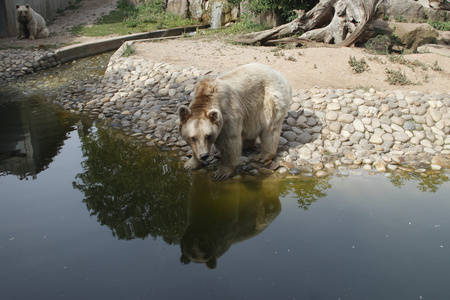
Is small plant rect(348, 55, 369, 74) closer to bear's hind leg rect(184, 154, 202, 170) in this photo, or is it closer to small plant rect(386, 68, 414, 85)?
small plant rect(386, 68, 414, 85)

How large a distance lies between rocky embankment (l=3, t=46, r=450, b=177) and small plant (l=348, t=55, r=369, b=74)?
6.11 feet

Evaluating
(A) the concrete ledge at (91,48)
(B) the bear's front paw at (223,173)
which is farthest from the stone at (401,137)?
(A) the concrete ledge at (91,48)

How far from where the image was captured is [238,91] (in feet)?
20.6

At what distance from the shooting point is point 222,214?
5785 mm

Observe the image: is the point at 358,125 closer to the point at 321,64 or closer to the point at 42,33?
the point at 321,64

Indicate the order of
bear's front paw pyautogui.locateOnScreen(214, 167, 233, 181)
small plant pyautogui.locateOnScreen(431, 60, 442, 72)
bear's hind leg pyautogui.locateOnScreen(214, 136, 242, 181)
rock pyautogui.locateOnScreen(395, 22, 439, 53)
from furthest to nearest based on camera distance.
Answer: rock pyautogui.locateOnScreen(395, 22, 439, 53), small plant pyautogui.locateOnScreen(431, 60, 442, 72), bear's front paw pyautogui.locateOnScreen(214, 167, 233, 181), bear's hind leg pyautogui.locateOnScreen(214, 136, 242, 181)

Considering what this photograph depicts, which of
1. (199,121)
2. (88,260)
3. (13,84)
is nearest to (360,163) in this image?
(199,121)

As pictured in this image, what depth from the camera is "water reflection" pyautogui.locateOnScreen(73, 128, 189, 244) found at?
18.2ft

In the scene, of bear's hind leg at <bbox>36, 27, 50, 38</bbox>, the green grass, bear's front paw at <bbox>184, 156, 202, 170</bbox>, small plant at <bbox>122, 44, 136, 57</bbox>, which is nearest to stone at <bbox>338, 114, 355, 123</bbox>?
bear's front paw at <bbox>184, 156, 202, 170</bbox>

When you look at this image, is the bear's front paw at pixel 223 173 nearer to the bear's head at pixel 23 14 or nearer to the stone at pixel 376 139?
the stone at pixel 376 139

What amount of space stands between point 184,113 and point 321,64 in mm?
6620

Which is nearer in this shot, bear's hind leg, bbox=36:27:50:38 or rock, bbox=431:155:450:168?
rock, bbox=431:155:450:168

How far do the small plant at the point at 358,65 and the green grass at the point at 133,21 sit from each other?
11942 mm

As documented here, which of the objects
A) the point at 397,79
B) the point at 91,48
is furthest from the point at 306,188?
the point at 91,48
